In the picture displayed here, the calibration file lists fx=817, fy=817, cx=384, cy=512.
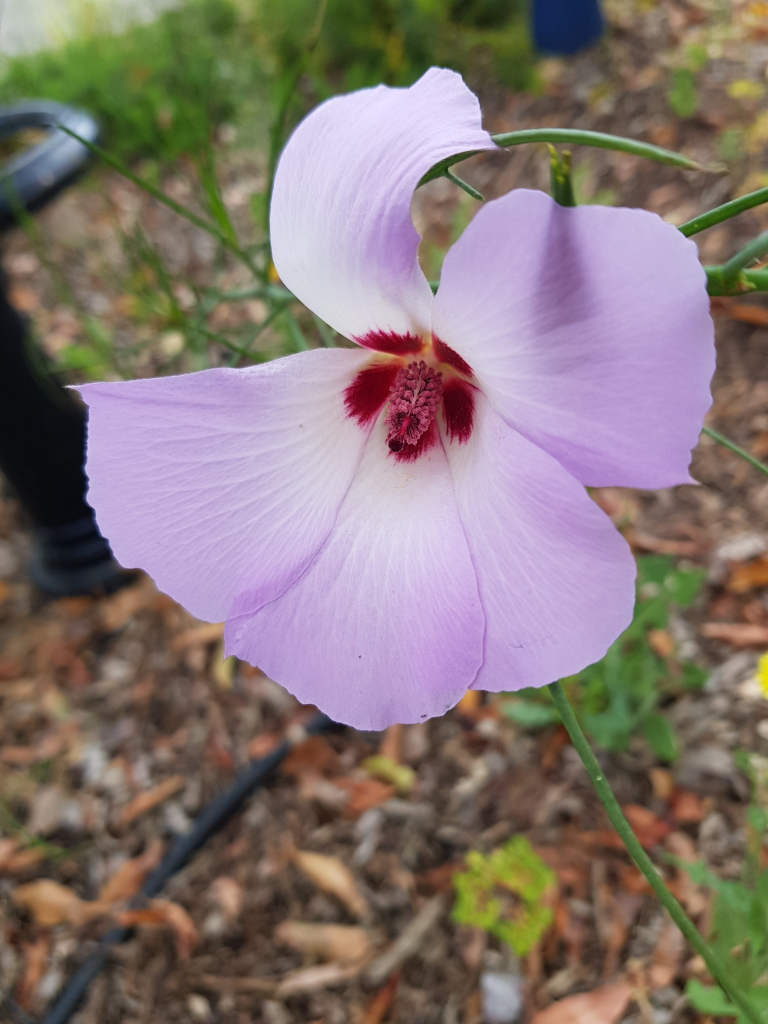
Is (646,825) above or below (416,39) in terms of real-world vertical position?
below

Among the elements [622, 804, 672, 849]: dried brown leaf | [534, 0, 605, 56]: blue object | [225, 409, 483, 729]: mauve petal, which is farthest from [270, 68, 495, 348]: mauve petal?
[534, 0, 605, 56]: blue object

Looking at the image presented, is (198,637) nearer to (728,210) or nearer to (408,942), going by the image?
(408,942)

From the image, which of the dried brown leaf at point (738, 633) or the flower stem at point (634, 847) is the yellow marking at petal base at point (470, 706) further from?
the flower stem at point (634, 847)

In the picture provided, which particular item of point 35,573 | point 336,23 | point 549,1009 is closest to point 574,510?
point 549,1009

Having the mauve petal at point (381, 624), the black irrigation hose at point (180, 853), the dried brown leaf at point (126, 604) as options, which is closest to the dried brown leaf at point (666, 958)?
the black irrigation hose at point (180, 853)

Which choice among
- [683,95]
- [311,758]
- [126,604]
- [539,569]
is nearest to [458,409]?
[539,569]

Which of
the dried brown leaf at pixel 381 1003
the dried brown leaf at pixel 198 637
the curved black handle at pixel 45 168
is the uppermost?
the curved black handle at pixel 45 168
